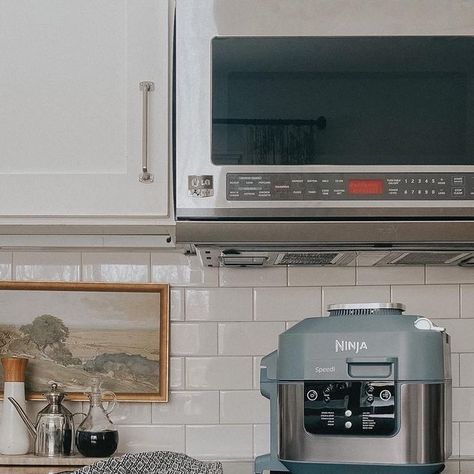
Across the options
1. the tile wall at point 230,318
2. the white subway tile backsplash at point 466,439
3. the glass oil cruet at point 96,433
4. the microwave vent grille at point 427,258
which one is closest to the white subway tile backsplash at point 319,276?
the tile wall at point 230,318

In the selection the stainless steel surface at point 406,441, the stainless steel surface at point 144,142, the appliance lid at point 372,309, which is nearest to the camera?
the stainless steel surface at point 406,441

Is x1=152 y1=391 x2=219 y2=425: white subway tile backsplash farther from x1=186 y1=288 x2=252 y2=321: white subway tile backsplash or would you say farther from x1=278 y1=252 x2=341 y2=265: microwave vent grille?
x1=278 y1=252 x2=341 y2=265: microwave vent grille

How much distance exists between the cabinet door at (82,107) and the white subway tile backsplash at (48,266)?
0.34m

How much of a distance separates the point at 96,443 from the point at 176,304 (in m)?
0.38

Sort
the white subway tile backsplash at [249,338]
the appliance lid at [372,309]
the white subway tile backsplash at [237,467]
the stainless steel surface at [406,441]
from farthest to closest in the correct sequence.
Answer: the white subway tile backsplash at [249,338], the white subway tile backsplash at [237,467], the appliance lid at [372,309], the stainless steel surface at [406,441]

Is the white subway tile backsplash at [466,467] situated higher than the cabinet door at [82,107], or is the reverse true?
the cabinet door at [82,107]

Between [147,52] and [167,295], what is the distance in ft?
1.94

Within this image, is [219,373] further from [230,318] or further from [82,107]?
[82,107]

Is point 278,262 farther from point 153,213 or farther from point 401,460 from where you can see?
point 401,460

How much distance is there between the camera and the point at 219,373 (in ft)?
7.79

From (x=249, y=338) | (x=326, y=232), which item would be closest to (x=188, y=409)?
(x=249, y=338)

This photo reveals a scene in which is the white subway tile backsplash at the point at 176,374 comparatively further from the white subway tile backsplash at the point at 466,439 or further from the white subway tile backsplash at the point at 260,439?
the white subway tile backsplash at the point at 466,439

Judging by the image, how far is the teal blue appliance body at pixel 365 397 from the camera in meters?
1.77

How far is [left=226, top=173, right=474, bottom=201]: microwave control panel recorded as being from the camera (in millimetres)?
1914
